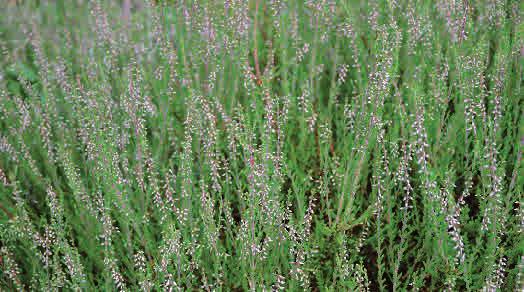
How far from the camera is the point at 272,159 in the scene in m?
2.30

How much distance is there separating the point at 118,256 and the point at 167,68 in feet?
3.54

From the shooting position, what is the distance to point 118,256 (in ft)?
8.94

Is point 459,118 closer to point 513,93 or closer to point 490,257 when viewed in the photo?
point 513,93

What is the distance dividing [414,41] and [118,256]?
193 centimetres

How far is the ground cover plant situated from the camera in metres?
2.27

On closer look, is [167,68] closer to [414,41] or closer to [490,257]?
[414,41]

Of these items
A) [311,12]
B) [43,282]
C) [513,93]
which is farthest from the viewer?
[311,12]

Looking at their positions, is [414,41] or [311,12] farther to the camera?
[311,12]

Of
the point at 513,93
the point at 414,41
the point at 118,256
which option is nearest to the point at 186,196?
the point at 118,256

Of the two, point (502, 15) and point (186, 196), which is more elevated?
point (502, 15)

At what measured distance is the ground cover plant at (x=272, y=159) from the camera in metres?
2.27

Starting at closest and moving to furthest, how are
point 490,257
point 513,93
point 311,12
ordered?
point 490,257 → point 513,93 → point 311,12

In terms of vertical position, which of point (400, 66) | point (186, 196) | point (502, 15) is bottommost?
point (186, 196)

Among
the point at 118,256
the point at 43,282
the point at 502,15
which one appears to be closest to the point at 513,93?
the point at 502,15
